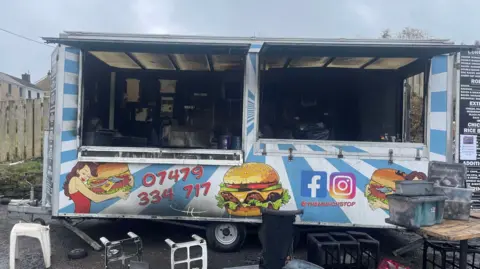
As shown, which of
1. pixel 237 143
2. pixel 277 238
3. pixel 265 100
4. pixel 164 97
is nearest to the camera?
pixel 277 238

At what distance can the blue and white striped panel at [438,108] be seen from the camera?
462 cm

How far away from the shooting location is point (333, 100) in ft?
22.2

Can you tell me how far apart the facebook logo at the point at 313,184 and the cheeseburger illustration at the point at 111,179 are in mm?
2112

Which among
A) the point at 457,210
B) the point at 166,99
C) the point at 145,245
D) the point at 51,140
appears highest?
the point at 166,99

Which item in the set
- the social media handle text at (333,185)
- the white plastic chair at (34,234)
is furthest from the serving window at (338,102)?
the white plastic chair at (34,234)

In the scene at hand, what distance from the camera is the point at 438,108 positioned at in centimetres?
464

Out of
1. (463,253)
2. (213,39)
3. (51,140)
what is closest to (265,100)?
(213,39)

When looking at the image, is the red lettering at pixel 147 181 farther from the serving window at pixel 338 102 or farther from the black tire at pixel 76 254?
the serving window at pixel 338 102

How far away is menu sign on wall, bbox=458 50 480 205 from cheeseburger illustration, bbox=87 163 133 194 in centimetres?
500

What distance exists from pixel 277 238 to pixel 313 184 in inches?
54.8

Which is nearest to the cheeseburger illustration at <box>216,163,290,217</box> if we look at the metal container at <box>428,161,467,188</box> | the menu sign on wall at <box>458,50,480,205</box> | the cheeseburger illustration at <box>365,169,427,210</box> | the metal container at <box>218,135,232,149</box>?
the metal container at <box>218,135,232,149</box>

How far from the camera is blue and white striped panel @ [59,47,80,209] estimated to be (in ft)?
15.2

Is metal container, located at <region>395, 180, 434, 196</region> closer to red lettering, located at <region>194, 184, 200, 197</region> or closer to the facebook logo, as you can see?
the facebook logo

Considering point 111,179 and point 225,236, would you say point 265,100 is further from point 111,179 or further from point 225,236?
point 111,179
